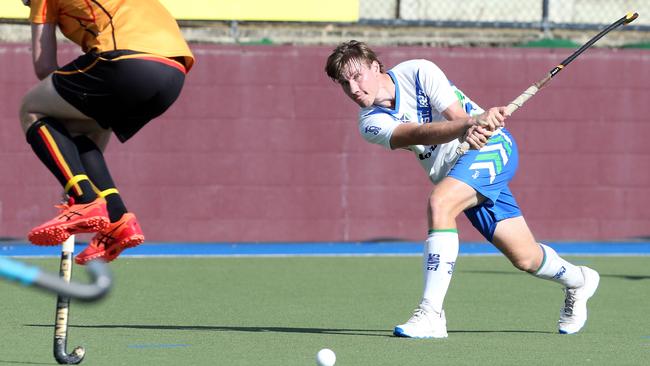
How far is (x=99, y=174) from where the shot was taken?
5.34m

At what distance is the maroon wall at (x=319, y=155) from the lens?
13.1 m

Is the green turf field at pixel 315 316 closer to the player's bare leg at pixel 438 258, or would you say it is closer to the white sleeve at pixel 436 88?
the player's bare leg at pixel 438 258

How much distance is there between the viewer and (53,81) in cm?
517

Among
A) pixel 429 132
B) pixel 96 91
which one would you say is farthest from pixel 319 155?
pixel 96 91

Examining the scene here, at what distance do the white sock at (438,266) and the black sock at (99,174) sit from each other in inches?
75.9

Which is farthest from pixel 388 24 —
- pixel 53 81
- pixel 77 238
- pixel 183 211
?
pixel 53 81

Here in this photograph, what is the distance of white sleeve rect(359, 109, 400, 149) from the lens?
6.70m

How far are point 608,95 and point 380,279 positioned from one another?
463 cm

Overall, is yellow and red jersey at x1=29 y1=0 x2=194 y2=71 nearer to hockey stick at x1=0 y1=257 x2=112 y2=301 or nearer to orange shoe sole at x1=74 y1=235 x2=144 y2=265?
orange shoe sole at x1=74 y1=235 x2=144 y2=265

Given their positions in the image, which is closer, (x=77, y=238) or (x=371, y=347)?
(x=371, y=347)

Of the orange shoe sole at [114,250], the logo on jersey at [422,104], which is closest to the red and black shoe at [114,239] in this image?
the orange shoe sole at [114,250]

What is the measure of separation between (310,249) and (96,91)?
305 inches

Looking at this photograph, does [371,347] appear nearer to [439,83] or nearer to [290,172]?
[439,83]

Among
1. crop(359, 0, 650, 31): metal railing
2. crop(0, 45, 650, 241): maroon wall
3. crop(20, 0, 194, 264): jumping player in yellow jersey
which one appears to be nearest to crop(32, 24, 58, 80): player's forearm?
crop(20, 0, 194, 264): jumping player in yellow jersey
